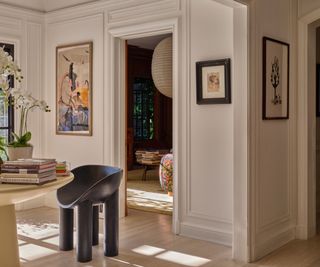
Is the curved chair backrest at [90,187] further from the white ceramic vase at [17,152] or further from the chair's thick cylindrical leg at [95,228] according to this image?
the white ceramic vase at [17,152]

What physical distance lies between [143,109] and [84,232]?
283 inches

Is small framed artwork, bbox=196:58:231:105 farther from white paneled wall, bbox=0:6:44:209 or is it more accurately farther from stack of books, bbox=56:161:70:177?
white paneled wall, bbox=0:6:44:209

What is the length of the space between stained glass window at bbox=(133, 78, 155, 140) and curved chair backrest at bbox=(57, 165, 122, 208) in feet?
20.6

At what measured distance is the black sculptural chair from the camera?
3.96 meters

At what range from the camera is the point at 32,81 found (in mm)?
6195

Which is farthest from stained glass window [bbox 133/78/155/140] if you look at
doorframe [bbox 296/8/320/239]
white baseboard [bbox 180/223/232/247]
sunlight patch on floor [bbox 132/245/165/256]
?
sunlight patch on floor [bbox 132/245/165/256]

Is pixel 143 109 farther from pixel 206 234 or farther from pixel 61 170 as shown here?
pixel 61 170

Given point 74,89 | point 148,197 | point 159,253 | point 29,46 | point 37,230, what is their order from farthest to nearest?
point 148,197, point 29,46, point 74,89, point 37,230, point 159,253

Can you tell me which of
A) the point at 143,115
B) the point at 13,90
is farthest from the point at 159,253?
the point at 143,115

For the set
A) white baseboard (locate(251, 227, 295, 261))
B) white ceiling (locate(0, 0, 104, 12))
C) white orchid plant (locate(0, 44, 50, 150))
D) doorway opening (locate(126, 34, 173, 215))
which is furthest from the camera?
doorway opening (locate(126, 34, 173, 215))

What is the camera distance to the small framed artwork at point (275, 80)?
416 cm

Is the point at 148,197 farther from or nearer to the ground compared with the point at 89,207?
nearer to the ground

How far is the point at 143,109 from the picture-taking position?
10984 millimetres

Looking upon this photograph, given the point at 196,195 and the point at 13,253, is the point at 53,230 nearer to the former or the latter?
the point at 196,195
